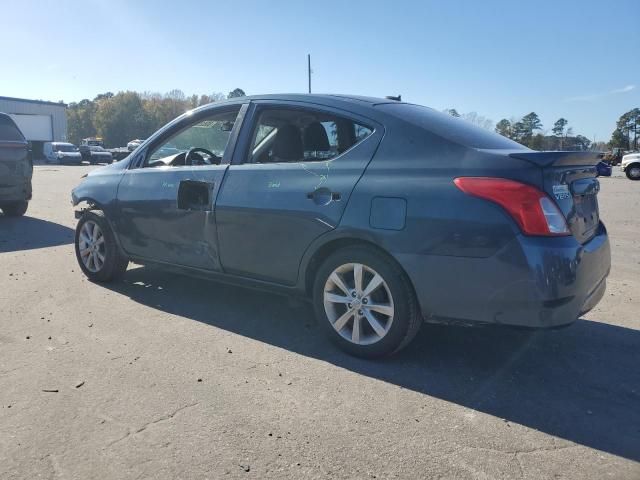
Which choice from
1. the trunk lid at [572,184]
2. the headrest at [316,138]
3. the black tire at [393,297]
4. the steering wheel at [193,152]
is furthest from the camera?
the steering wheel at [193,152]

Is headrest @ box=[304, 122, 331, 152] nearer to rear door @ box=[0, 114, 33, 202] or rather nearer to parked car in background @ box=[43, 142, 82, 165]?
rear door @ box=[0, 114, 33, 202]

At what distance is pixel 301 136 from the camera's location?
409cm

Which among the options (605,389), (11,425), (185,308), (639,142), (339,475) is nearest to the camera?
(339,475)

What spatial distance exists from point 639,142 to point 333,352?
97151 mm

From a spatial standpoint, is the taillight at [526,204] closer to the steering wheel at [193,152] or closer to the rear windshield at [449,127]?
the rear windshield at [449,127]

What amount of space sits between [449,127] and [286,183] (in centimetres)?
119

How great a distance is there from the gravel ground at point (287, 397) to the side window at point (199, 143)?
1273 millimetres

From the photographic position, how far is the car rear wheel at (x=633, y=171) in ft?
93.2

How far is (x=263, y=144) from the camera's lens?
167 inches

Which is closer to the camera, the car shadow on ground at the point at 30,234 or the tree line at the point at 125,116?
the car shadow on ground at the point at 30,234

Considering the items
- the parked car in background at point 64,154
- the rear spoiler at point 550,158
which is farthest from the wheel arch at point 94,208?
the parked car in background at point 64,154

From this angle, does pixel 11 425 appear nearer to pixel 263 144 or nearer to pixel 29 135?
pixel 263 144

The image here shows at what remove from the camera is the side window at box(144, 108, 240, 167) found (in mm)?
4492

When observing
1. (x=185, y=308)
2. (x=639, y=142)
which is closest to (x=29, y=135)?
(x=185, y=308)
